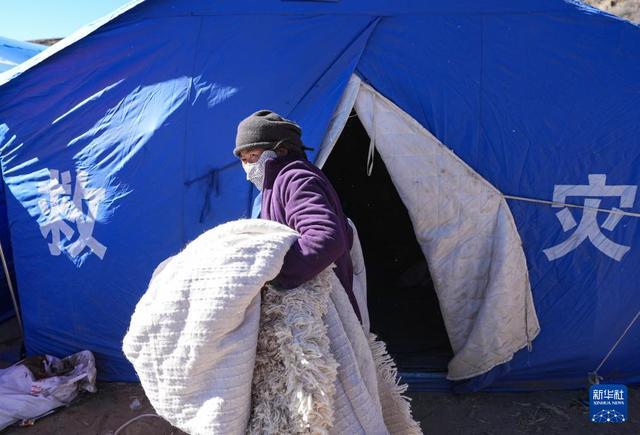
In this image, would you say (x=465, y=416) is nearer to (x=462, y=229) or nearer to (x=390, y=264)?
(x=462, y=229)

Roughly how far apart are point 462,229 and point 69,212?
7.69 ft

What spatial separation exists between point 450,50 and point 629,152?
1.12 m

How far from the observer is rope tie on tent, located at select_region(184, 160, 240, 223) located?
2.83 meters

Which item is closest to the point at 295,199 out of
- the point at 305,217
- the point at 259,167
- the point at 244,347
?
the point at 305,217

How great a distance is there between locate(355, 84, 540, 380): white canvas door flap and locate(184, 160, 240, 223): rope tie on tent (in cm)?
86

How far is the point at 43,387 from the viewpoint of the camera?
2996 millimetres

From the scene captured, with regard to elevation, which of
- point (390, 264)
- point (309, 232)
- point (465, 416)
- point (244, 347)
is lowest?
point (465, 416)

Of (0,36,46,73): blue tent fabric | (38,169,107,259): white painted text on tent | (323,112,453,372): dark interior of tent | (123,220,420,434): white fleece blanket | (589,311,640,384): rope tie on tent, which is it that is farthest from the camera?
(0,36,46,73): blue tent fabric

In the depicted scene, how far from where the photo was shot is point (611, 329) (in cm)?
289

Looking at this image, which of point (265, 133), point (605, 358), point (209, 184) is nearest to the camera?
point (265, 133)

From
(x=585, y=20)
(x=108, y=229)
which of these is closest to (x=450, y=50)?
(x=585, y=20)

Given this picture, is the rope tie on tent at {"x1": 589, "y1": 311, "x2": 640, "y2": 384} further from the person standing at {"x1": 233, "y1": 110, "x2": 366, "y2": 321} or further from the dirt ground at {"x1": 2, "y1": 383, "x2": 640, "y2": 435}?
the person standing at {"x1": 233, "y1": 110, "x2": 366, "y2": 321}

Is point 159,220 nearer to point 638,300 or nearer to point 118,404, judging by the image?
point 118,404

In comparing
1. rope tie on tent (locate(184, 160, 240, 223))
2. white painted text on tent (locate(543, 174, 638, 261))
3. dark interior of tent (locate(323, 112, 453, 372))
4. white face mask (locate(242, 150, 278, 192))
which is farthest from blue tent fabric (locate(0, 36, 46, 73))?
white painted text on tent (locate(543, 174, 638, 261))
